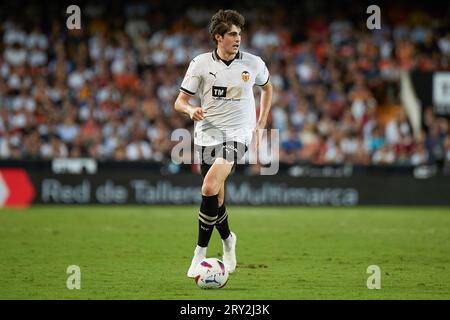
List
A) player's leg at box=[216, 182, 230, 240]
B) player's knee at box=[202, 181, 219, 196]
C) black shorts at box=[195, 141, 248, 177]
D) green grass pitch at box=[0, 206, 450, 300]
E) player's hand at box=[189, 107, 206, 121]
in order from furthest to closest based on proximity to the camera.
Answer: player's leg at box=[216, 182, 230, 240]
black shorts at box=[195, 141, 248, 177]
player's knee at box=[202, 181, 219, 196]
player's hand at box=[189, 107, 206, 121]
green grass pitch at box=[0, 206, 450, 300]

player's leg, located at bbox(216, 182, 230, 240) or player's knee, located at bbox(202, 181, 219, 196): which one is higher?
player's knee, located at bbox(202, 181, 219, 196)

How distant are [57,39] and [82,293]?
17.6 meters

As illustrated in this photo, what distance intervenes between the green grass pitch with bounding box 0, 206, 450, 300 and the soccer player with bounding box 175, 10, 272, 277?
90 centimetres

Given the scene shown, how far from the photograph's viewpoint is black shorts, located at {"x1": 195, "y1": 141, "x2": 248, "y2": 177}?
9.67m

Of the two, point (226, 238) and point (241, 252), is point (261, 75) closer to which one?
point (226, 238)

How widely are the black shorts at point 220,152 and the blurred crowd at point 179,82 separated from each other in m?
11.0

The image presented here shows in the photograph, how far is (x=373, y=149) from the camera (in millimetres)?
21797

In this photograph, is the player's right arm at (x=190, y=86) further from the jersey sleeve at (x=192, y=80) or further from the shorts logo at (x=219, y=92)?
the shorts logo at (x=219, y=92)

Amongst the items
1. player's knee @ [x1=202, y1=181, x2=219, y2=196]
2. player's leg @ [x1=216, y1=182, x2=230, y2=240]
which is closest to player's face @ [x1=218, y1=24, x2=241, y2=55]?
player's knee @ [x1=202, y1=181, x2=219, y2=196]

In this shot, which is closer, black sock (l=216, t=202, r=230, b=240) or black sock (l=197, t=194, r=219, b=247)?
black sock (l=197, t=194, r=219, b=247)

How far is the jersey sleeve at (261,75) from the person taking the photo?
1010cm

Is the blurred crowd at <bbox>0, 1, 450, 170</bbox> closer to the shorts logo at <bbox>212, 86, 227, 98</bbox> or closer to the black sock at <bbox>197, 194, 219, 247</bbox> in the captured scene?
the shorts logo at <bbox>212, 86, 227, 98</bbox>

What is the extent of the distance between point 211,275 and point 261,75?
8.60 ft
